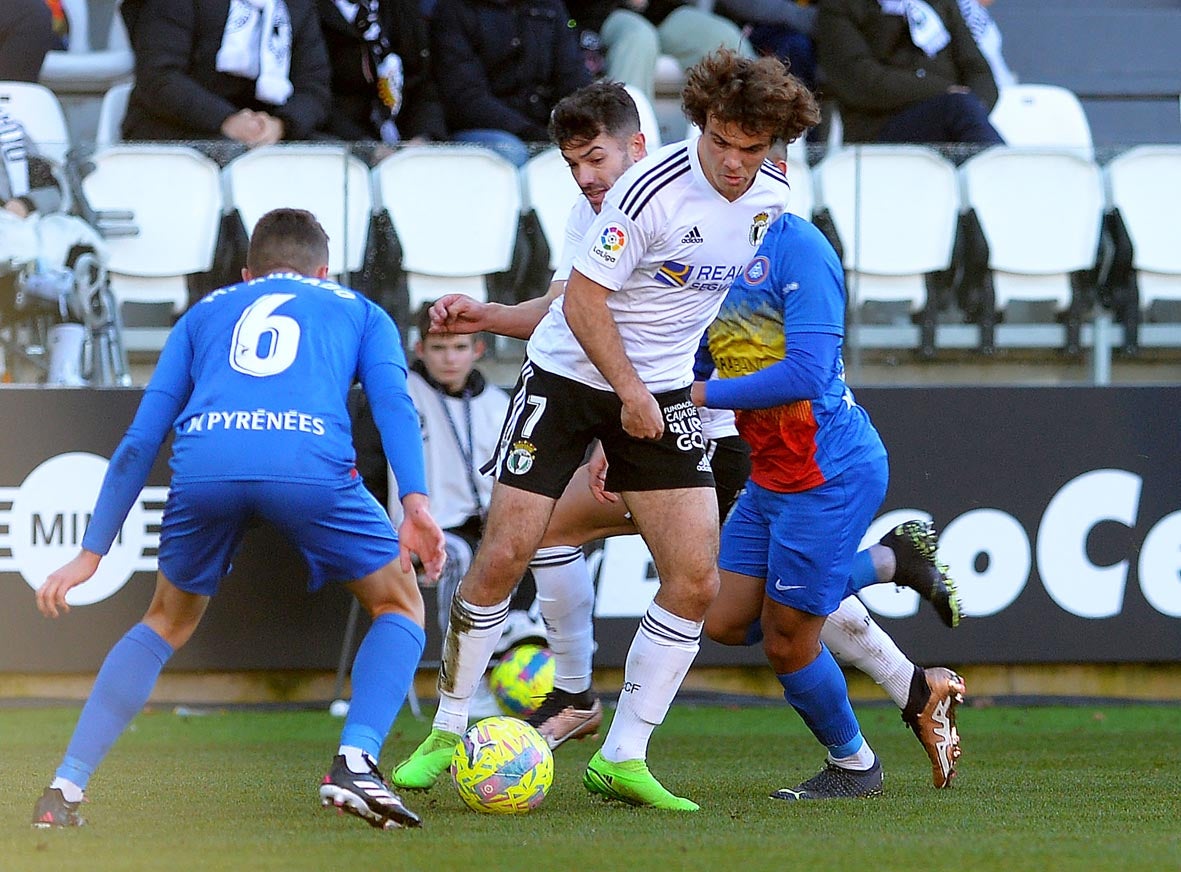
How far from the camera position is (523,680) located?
5465 mm

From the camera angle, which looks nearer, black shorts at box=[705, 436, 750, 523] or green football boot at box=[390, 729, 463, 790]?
green football boot at box=[390, 729, 463, 790]

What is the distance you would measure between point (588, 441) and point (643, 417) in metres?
0.37

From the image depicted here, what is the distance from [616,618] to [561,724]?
2.25 metres

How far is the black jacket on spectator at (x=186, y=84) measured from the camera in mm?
7906

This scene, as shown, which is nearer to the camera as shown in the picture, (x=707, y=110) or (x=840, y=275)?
(x=707, y=110)

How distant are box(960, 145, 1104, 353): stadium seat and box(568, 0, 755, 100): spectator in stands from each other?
202cm

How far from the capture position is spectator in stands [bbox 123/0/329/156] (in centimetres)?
792

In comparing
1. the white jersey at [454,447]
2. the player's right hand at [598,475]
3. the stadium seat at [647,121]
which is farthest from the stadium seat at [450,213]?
the player's right hand at [598,475]

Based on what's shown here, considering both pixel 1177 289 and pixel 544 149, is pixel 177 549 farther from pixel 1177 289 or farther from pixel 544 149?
pixel 1177 289

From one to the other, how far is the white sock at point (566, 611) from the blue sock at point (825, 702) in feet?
1.96

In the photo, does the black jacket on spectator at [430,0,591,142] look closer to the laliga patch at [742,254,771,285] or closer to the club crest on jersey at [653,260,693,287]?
the laliga patch at [742,254,771,285]

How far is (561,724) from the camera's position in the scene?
16.0 ft

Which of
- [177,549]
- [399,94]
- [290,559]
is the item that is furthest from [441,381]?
[177,549]

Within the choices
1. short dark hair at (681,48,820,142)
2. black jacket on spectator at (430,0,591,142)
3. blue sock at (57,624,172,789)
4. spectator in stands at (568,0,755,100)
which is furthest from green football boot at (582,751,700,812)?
spectator in stands at (568,0,755,100)
